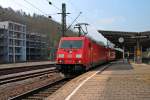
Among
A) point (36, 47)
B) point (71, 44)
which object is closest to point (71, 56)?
point (71, 44)

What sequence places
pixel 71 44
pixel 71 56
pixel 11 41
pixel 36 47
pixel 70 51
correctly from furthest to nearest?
pixel 36 47
pixel 11 41
pixel 71 44
pixel 70 51
pixel 71 56

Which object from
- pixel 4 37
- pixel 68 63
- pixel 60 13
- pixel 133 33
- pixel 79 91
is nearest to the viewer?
pixel 79 91

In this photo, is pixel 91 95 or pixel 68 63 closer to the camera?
pixel 91 95

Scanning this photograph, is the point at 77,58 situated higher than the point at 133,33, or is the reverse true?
the point at 133,33

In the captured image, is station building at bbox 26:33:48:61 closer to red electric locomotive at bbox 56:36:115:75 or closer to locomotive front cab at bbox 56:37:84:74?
red electric locomotive at bbox 56:36:115:75

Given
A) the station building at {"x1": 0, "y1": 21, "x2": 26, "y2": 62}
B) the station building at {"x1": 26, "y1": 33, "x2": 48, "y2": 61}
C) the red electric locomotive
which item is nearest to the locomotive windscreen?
the red electric locomotive

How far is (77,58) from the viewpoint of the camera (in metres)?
24.6

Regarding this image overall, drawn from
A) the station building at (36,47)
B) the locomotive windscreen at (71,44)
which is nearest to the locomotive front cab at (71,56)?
the locomotive windscreen at (71,44)

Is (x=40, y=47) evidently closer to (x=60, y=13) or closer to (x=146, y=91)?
(x=60, y=13)

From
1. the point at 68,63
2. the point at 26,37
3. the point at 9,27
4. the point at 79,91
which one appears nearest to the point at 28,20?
the point at 26,37

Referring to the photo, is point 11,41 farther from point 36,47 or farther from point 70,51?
point 70,51

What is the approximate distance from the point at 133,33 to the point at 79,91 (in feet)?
93.5

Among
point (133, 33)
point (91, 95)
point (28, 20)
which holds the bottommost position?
point (91, 95)

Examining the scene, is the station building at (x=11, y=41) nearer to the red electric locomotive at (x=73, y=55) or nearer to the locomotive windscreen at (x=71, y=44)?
the locomotive windscreen at (x=71, y=44)
